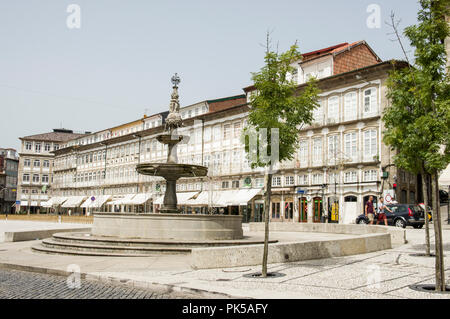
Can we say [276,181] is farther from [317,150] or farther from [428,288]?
[428,288]

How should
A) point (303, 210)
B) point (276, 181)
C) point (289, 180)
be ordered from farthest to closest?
point (276, 181) → point (289, 180) → point (303, 210)

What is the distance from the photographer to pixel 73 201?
73.9m

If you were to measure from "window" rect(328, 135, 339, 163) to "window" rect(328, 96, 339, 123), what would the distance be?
1.46m

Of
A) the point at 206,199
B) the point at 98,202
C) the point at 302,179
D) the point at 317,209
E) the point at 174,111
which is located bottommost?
the point at 317,209

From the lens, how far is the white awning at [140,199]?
5741 cm

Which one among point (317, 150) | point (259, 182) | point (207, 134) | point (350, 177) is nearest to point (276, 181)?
point (259, 182)

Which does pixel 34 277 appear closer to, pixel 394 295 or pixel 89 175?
pixel 394 295

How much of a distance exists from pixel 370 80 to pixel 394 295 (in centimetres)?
3189

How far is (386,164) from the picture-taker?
1369 inches

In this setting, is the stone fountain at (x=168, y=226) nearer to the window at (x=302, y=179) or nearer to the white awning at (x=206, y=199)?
the window at (x=302, y=179)

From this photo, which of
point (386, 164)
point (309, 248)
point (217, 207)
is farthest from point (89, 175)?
point (309, 248)

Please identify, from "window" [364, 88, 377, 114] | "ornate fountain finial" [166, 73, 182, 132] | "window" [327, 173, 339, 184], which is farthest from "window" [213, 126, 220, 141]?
"ornate fountain finial" [166, 73, 182, 132]

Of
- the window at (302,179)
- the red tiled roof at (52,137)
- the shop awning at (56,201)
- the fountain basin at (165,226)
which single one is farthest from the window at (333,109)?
the red tiled roof at (52,137)

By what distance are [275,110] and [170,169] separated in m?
8.21
